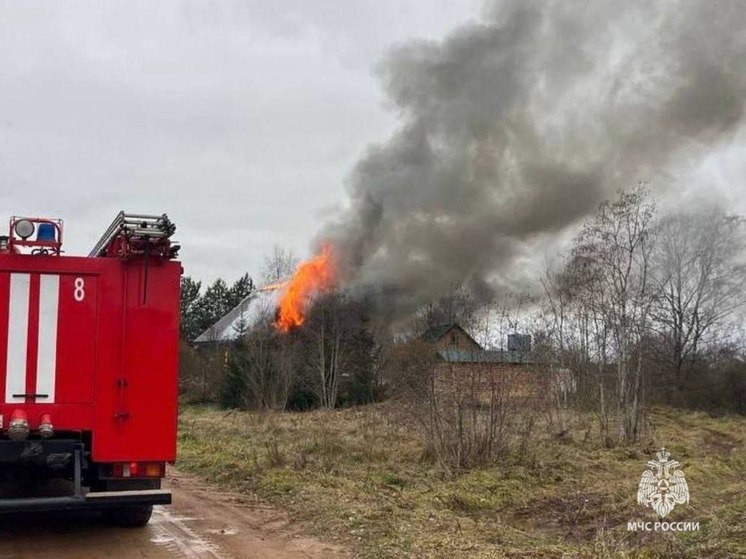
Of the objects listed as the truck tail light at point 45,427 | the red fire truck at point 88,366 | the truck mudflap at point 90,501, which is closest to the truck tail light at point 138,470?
the red fire truck at point 88,366

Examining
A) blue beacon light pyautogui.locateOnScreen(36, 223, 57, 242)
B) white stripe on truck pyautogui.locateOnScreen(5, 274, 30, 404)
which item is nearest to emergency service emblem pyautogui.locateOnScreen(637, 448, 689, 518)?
white stripe on truck pyautogui.locateOnScreen(5, 274, 30, 404)

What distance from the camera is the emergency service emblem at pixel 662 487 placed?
32.8 ft

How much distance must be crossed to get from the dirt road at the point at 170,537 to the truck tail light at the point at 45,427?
1.19m

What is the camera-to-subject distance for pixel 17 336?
6.17 metres

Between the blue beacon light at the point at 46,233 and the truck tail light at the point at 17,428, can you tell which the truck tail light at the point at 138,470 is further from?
the blue beacon light at the point at 46,233

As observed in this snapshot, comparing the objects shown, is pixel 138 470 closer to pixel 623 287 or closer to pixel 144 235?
pixel 144 235

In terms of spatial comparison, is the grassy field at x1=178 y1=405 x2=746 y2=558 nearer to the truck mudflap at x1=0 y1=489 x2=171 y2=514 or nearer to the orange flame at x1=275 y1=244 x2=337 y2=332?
the truck mudflap at x1=0 y1=489 x2=171 y2=514

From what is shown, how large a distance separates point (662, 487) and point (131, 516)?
29.3 ft

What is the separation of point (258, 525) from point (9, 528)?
8.74ft

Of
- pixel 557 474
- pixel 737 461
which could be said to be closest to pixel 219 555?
pixel 557 474

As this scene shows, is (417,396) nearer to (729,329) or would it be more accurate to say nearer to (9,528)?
(9,528)

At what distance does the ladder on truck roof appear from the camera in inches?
251

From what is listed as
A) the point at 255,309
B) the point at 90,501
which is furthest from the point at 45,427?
the point at 255,309

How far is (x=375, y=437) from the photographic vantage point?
15.7 metres
